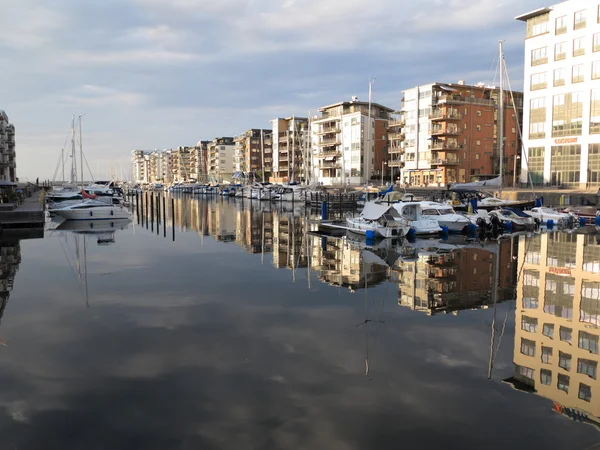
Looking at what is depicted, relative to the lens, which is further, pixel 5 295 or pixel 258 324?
pixel 5 295

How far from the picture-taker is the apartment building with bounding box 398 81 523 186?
288ft

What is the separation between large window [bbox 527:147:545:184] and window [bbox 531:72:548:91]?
860 cm

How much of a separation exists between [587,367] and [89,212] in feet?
144

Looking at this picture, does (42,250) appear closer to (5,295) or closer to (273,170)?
(5,295)

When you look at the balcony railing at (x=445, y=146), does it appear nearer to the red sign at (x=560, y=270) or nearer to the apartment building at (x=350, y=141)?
the apartment building at (x=350, y=141)

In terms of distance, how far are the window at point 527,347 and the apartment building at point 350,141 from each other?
91.6 meters

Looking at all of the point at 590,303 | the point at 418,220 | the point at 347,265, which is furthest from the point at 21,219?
the point at 590,303

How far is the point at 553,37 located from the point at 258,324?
70.3 meters

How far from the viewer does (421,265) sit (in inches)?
941

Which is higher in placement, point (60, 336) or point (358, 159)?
point (358, 159)

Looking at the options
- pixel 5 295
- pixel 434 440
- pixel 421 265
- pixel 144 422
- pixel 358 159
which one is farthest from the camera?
pixel 358 159

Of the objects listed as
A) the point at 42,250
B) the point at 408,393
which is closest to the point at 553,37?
the point at 42,250

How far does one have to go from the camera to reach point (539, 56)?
70.2 metres

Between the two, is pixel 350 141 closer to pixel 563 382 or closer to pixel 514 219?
pixel 514 219
